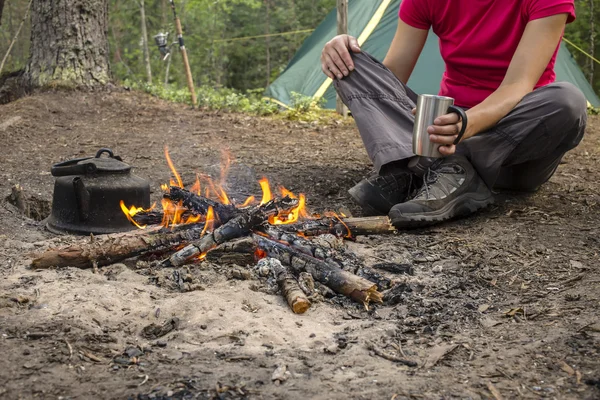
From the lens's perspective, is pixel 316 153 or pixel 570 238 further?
pixel 316 153

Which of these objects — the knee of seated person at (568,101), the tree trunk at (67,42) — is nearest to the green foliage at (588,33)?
the tree trunk at (67,42)

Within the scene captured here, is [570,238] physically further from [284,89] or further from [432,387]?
[284,89]

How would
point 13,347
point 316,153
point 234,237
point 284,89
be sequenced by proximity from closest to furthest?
point 13,347 → point 234,237 → point 316,153 → point 284,89

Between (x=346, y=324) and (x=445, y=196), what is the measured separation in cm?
140

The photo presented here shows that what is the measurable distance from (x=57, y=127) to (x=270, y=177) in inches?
106

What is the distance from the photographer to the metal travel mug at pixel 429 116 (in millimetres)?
2861

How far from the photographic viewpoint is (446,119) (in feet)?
9.45

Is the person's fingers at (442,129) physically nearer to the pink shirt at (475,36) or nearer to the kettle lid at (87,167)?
the pink shirt at (475,36)

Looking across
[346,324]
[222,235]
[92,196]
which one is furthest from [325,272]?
[92,196]

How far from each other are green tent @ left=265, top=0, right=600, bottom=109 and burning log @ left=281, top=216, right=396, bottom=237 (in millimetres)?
5017

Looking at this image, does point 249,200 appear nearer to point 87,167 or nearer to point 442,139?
point 87,167

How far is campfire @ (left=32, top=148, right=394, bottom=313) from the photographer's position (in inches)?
101

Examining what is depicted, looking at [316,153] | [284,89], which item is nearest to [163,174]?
[316,153]

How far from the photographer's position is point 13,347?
75.9 inches
